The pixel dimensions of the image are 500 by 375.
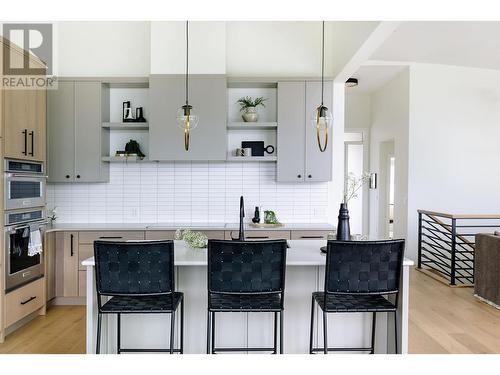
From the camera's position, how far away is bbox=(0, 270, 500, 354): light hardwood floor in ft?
10.1

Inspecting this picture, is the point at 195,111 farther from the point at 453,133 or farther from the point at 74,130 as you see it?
the point at 453,133

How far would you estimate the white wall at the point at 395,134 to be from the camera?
21.1ft

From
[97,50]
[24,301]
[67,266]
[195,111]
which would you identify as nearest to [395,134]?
[195,111]

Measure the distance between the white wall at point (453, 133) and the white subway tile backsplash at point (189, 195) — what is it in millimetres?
2530

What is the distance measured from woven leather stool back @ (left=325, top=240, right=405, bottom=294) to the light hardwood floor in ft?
4.09

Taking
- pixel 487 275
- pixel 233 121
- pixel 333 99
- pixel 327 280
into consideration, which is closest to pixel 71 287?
pixel 233 121

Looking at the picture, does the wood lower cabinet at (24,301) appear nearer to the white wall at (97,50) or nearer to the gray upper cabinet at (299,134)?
the white wall at (97,50)

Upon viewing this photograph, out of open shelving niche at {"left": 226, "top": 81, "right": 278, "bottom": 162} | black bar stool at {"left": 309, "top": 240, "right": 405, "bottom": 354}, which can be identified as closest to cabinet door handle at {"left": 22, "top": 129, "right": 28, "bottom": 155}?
open shelving niche at {"left": 226, "top": 81, "right": 278, "bottom": 162}

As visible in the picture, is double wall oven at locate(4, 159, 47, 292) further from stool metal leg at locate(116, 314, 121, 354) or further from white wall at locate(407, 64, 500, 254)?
white wall at locate(407, 64, 500, 254)

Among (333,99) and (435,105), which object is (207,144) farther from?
(435,105)

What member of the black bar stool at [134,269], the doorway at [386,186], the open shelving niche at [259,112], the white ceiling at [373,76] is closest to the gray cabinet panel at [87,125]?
the open shelving niche at [259,112]

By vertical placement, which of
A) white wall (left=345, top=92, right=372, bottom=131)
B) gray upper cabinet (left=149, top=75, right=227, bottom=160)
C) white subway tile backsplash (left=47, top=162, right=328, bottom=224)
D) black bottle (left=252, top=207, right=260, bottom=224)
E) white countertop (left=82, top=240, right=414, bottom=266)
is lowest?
white countertop (left=82, top=240, right=414, bottom=266)

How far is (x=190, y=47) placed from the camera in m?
4.51
